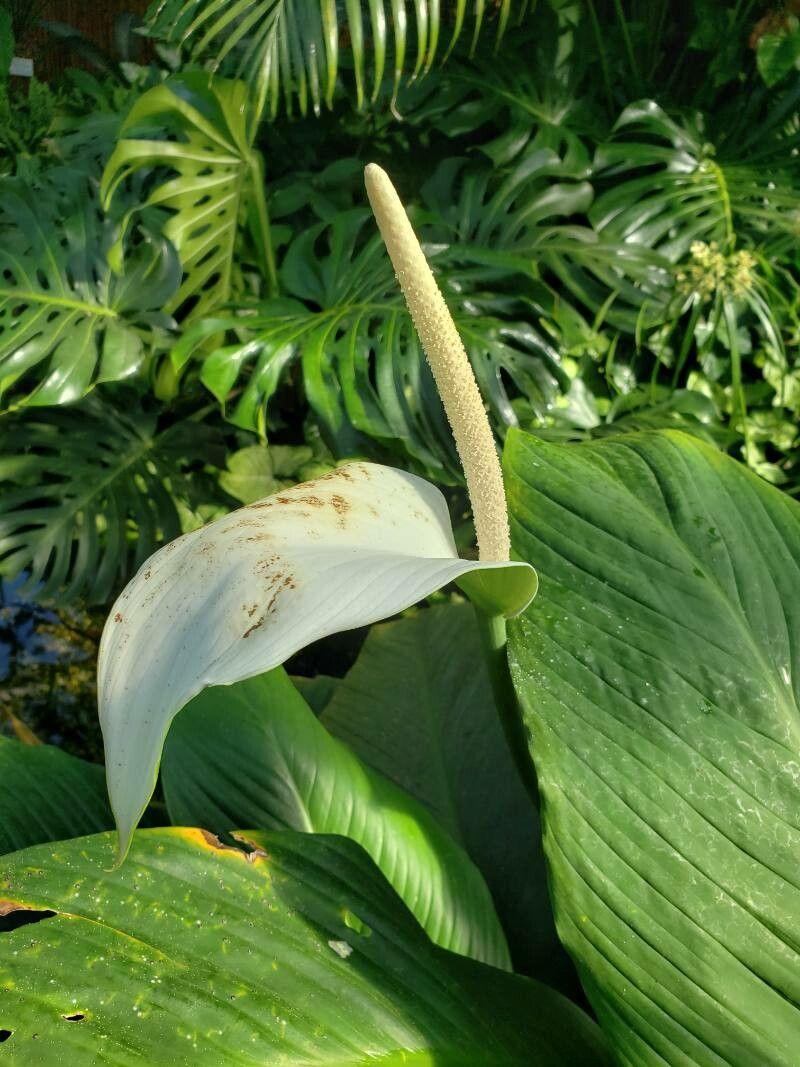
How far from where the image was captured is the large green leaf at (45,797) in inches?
26.8

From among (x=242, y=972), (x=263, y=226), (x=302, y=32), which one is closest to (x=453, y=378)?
(x=242, y=972)

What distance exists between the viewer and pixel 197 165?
46.4 inches

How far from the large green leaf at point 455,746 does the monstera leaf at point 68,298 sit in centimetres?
48

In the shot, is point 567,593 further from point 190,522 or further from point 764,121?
point 764,121

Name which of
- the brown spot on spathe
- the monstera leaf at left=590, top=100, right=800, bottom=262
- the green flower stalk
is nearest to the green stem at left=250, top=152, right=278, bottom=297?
the monstera leaf at left=590, top=100, right=800, bottom=262

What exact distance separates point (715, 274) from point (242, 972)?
1.01m

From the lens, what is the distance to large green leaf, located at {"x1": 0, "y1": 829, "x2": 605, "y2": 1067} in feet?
1.39

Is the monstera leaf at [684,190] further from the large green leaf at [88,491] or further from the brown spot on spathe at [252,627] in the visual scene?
the brown spot on spathe at [252,627]

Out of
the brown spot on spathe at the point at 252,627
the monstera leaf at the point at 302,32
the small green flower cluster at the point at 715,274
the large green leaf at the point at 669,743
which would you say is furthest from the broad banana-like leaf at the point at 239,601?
the small green flower cluster at the point at 715,274

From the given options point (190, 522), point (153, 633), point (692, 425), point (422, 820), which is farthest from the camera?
point (190, 522)

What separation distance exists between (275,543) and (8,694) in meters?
1.09

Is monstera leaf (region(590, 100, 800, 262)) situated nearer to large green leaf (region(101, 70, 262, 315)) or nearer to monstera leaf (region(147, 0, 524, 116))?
monstera leaf (region(147, 0, 524, 116))

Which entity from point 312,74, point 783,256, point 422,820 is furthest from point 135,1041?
point 783,256

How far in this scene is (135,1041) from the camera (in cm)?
41
